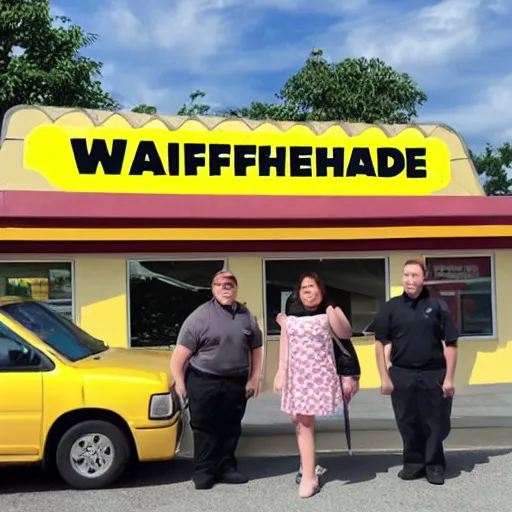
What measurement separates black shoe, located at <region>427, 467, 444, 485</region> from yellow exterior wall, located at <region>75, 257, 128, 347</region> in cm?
501

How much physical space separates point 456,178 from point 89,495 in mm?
7504

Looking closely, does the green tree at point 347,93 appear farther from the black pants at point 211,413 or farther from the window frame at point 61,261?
the black pants at point 211,413

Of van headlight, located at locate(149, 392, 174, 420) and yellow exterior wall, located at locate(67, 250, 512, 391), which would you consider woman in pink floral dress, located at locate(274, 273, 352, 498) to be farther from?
yellow exterior wall, located at locate(67, 250, 512, 391)

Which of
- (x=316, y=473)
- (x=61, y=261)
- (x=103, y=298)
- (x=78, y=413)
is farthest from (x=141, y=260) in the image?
(x=316, y=473)

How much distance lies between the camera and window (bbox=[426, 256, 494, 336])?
9820 mm

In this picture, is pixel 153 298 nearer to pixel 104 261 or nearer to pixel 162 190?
pixel 104 261

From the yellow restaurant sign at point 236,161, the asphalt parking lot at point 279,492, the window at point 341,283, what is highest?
the yellow restaurant sign at point 236,161

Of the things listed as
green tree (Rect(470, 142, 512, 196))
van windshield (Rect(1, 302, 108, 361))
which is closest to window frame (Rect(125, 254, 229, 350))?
van windshield (Rect(1, 302, 108, 361))

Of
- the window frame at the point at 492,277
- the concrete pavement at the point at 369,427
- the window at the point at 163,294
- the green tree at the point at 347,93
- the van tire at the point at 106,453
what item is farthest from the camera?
the green tree at the point at 347,93

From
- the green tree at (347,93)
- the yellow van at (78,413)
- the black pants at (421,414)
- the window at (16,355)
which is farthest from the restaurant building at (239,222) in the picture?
the green tree at (347,93)

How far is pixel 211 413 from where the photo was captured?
5.13 m

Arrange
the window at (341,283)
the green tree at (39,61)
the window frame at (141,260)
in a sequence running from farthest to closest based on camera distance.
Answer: the green tree at (39,61) → the window at (341,283) → the window frame at (141,260)

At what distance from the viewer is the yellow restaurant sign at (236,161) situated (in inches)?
367

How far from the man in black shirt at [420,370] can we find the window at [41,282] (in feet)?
16.9
